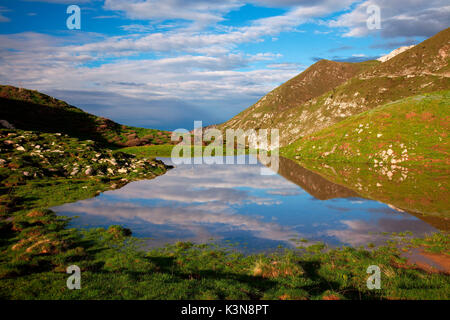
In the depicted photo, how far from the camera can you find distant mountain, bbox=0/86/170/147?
54531 mm

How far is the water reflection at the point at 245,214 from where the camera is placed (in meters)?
15.6

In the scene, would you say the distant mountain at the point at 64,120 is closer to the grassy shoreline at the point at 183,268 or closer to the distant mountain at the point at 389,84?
the grassy shoreline at the point at 183,268

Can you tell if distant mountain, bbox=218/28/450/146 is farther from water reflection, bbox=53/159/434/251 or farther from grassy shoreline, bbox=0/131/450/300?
grassy shoreline, bbox=0/131/450/300

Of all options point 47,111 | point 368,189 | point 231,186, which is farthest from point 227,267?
point 47,111

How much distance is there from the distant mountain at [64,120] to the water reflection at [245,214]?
36337 mm

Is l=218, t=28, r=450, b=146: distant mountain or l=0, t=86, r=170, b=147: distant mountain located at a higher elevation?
l=218, t=28, r=450, b=146: distant mountain

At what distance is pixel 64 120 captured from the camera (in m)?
60.8

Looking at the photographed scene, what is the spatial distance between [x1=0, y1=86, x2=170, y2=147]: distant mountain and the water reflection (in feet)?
119

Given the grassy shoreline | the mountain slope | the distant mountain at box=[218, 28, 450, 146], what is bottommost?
the grassy shoreline

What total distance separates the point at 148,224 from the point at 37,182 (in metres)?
16.9

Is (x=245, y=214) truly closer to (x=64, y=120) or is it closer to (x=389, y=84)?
(x=64, y=120)

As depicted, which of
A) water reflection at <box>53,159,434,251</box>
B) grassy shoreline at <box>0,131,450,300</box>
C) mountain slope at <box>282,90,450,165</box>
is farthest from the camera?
mountain slope at <box>282,90,450,165</box>

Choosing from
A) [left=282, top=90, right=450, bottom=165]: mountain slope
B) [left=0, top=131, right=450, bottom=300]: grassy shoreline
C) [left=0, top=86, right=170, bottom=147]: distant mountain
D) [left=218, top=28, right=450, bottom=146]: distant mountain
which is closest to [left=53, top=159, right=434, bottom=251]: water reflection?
[left=0, top=131, right=450, bottom=300]: grassy shoreline

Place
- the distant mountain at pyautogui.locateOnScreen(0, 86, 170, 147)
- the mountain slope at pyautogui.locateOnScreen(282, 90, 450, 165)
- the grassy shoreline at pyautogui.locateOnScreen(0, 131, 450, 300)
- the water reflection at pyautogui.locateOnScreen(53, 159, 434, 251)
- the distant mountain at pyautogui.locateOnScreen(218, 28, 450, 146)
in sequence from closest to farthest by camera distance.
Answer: the grassy shoreline at pyautogui.locateOnScreen(0, 131, 450, 300) < the water reflection at pyautogui.locateOnScreen(53, 159, 434, 251) < the mountain slope at pyautogui.locateOnScreen(282, 90, 450, 165) < the distant mountain at pyautogui.locateOnScreen(0, 86, 170, 147) < the distant mountain at pyautogui.locateOnScreen(218, 28, 450, 146)
